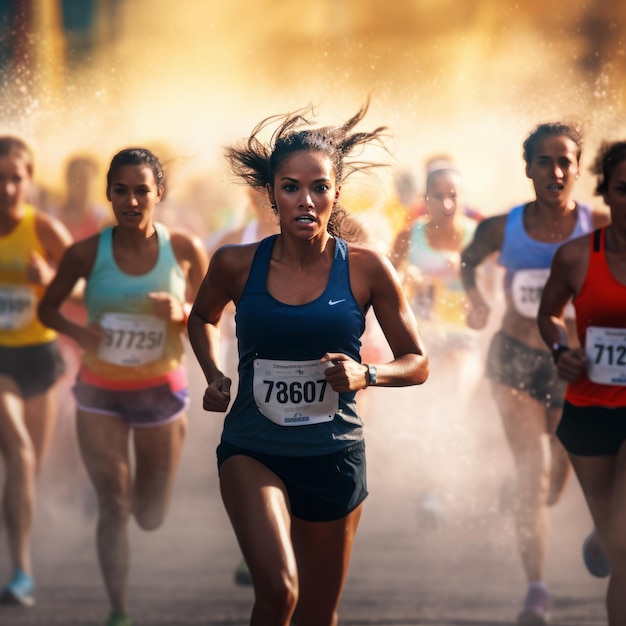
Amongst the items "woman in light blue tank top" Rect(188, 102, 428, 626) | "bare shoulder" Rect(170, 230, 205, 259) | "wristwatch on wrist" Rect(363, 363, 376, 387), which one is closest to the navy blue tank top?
"woman in light blue tank top" Rect(188, 102, 428, 626)

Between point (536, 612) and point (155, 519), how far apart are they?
1651 millimetres

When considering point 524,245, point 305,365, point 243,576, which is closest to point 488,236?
point 524,245

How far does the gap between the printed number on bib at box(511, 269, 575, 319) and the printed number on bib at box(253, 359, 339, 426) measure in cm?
213

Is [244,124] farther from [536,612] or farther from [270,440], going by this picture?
[270,440]

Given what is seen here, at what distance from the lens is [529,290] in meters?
5.95

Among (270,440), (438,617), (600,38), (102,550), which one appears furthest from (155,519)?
(600,38)

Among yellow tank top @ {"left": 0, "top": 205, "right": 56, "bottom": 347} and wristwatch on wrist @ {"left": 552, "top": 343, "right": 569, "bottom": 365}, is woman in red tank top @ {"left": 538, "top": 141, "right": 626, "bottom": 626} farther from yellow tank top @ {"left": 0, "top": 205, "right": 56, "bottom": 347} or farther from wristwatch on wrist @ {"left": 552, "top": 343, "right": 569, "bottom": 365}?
yellow tank top @ {"left": 0, "top": 205, "right": 56, "bottom": 347}

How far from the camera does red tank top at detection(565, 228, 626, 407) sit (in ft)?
15.5

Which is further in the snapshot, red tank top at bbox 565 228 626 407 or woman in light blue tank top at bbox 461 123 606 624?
woman in light blue tank top at bbox 461 123 606 624

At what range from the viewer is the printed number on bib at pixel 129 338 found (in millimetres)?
5680

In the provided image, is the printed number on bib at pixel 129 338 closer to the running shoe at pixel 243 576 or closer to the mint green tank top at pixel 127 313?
the mint green tank top at pixel 127 313

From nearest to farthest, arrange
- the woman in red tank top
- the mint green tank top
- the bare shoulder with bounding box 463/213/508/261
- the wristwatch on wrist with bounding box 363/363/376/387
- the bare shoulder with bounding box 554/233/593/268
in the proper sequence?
1. the wristwatch on wrist with bounding box 363/363/376/387
2. the woman in red tank top
3. the bare shoulder with bounding box 554/233/593/268
4. the mint green tank top
5. the bare shoulder with bounding box 463/213/508/261

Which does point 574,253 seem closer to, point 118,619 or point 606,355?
point 606,355

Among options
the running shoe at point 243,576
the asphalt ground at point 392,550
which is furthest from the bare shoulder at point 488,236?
the running shoe at point 243,576
